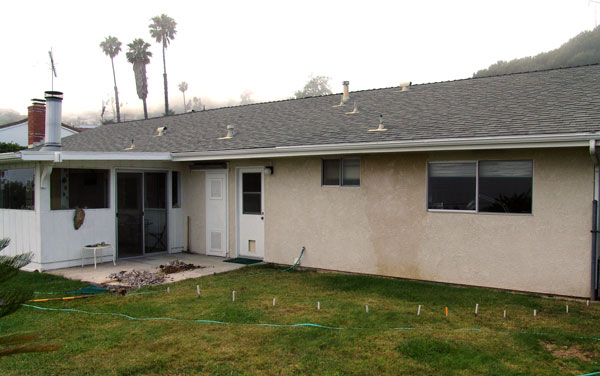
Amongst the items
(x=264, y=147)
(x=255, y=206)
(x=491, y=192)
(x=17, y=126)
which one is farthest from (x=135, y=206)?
(x=17, y=126)

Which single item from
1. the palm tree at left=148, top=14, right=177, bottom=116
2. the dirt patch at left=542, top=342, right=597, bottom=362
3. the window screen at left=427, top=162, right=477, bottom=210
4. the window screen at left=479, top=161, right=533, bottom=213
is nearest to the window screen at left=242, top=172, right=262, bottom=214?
the window screen at left=427, top=162, right=477, bottom=210

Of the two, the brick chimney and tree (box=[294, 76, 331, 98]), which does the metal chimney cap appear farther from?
tree (box=[294, 76, 331, 98])

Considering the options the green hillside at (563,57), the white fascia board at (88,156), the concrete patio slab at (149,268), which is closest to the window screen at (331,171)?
the concrete patio slab at (149,268)

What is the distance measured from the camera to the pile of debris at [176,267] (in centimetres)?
984

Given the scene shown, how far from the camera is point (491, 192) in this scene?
25.8 feet

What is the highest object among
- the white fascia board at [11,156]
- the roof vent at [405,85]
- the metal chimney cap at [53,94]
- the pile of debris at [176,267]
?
the roof vent at [405,85]

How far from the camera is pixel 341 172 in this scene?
377 inches

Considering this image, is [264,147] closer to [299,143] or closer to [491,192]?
[299,143]

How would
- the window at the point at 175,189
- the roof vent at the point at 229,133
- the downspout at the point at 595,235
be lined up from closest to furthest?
the downspout at the point at 595,235 < the roof vent at the point at 229,133 < the window at the point at 175,189

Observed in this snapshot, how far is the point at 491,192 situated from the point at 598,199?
153 centimetres

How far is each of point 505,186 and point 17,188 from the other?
33.8 feet

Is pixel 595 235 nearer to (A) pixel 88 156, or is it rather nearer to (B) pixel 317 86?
(A) pixel 88 156

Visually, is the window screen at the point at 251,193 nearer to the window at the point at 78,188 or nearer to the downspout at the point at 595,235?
the window at the point at 78,188

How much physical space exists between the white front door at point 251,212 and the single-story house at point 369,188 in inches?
1.4
